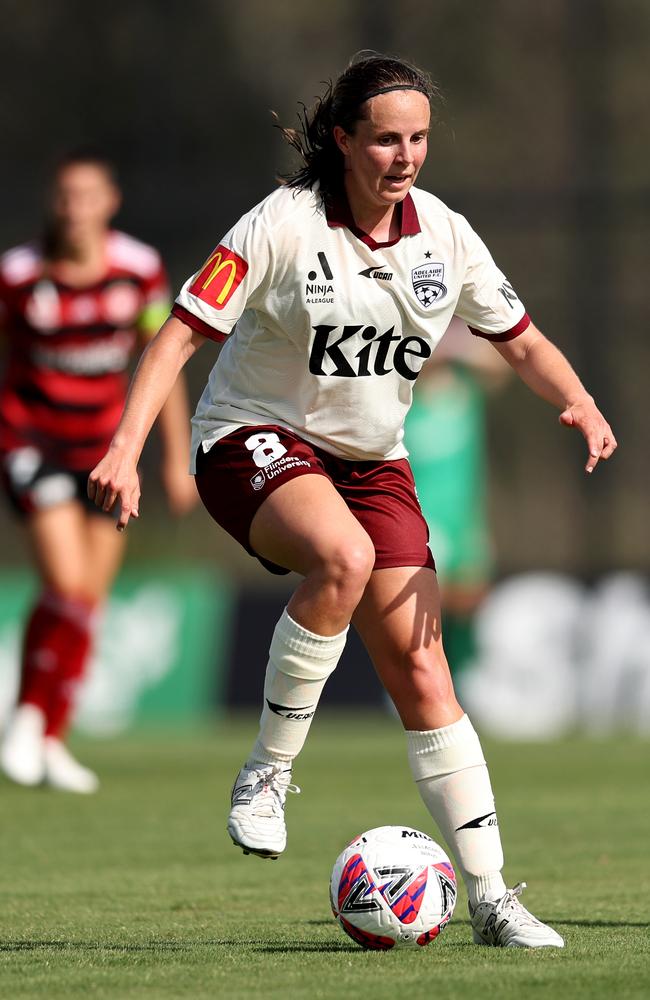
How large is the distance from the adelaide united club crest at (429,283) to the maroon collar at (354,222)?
9 cm

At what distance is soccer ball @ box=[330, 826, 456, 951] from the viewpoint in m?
4.42

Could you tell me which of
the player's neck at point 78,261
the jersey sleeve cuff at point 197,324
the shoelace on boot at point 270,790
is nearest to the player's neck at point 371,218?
the jersey sleeve cuff at point 197,324

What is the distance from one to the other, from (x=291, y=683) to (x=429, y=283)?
102 cm

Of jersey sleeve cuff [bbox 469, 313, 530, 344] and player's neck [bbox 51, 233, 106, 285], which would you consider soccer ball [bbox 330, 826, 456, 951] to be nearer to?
jersey sleeve cuff [bbox 469, 313, 530, 344]

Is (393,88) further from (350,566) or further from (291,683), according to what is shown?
(291,683)

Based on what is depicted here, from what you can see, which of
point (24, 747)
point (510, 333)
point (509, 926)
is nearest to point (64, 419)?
point (24, 747)

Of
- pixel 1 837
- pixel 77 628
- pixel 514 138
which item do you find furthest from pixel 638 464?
pixel 1 837

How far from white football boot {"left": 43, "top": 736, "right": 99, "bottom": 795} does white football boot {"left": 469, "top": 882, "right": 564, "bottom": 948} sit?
4.13 metres

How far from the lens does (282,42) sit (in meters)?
23.8

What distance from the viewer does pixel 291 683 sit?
4.56 meters

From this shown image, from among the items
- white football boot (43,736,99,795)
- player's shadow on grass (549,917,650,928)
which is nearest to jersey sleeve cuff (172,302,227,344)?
player's shadow on grass (549,917,650,928)

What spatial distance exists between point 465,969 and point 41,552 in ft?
15.1

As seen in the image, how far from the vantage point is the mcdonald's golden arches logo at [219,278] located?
176 inches

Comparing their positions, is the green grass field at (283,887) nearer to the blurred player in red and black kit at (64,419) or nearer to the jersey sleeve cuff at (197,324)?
the blurred player in red and black kit at (64,419)
